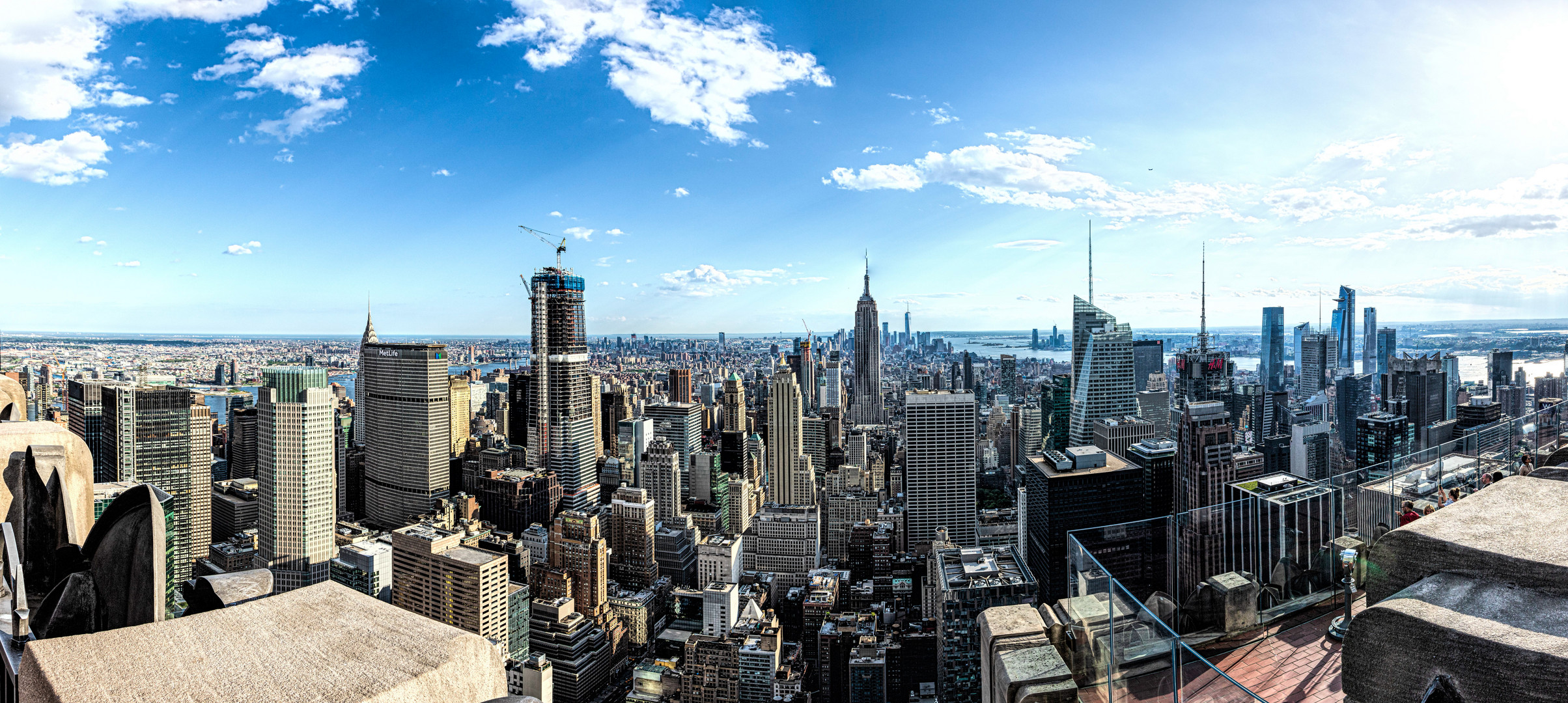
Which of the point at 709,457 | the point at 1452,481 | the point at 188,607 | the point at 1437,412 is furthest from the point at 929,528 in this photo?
the point at 188,607

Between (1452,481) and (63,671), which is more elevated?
(63,671)

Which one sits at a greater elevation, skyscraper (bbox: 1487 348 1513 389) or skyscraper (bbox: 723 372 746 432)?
skyscraper (bbox: 1487 348 1513 389)

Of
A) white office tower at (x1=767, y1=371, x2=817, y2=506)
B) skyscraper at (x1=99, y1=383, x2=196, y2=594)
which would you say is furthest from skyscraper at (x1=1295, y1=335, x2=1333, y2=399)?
skyscraper at (x1=99, y1=383, x2=196, y2=594)

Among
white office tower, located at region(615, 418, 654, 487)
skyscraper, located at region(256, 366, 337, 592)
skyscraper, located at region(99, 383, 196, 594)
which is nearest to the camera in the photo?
skyscraper, located at region(99, 383, 196, 594)

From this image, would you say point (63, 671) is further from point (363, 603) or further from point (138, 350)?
point (138, 350)

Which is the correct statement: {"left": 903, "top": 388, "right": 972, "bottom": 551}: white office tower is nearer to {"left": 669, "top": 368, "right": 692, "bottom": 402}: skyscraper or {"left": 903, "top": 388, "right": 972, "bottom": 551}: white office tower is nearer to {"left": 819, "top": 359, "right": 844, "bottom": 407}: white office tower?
{"left": 669, "top": 368, "right": 692, "bottom": 402}: skyscraper

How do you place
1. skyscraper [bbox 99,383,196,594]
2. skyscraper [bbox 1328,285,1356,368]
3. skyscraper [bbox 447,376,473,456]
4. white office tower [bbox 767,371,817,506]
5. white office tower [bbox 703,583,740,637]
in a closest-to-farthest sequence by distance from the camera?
white office tower [bbox 703,583,740,637] → skyscraper [bbox 99,383,196,594] → skyscraper [bbox 1328,285,1356,368] → white office tower [bbox 767,371,817,506] → skyscraper [bbox 447,376,473,456]

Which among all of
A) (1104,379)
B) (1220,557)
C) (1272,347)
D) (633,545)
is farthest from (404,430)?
(1272,347)
